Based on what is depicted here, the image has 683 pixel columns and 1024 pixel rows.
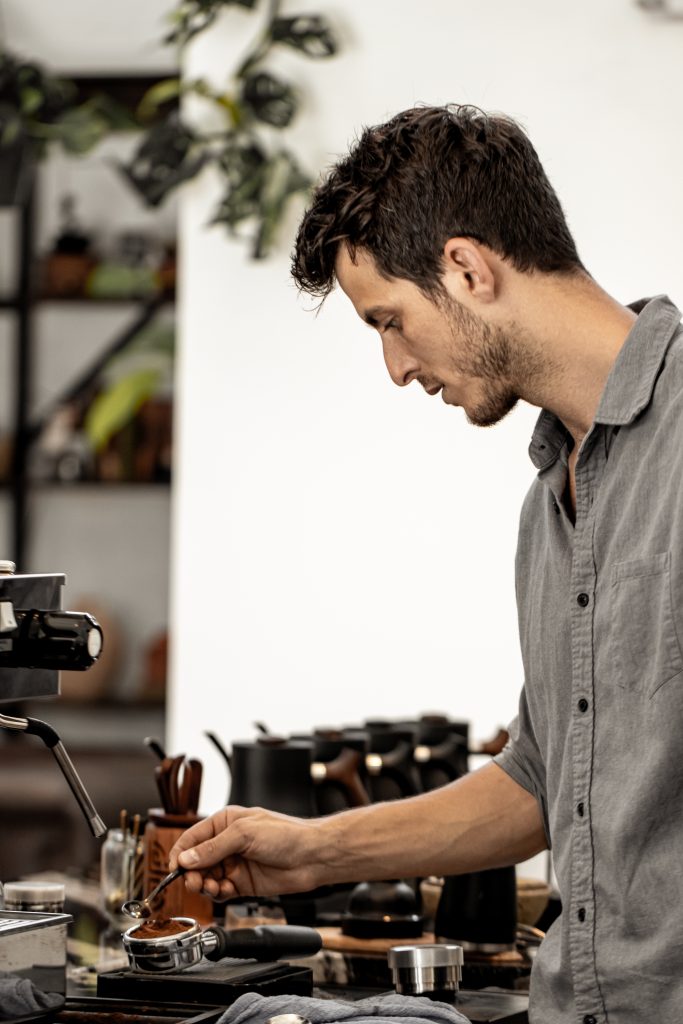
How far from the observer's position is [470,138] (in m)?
1.69

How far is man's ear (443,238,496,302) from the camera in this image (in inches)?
65.2

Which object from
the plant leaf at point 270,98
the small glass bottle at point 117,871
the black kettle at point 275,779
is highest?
the plant leaf at point 270,98

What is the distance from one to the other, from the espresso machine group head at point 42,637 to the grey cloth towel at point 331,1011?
218mm

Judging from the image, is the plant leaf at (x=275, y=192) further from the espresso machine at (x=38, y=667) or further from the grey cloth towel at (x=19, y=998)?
the grey cloth towel at (x=19, y=998)

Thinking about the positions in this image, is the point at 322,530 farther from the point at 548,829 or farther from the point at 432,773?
the point at 548,829

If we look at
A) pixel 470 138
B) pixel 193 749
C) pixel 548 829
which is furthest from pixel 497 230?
pixel 193 749

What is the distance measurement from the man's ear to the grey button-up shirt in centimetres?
17

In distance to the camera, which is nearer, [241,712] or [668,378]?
[668,378]

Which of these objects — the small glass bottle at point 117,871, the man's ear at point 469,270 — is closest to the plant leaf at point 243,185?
the small glass bottle at point 117,871

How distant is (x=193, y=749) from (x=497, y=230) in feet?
8.07

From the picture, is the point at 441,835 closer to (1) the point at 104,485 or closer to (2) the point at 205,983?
(2) the point at 205,983

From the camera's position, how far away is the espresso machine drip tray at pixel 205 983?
5.30 ft

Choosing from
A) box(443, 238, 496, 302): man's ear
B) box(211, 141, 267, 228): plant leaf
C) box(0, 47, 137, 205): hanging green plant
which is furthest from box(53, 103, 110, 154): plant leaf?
box(443, 238, 496, 302): man's ear

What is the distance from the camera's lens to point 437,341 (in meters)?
1.70
